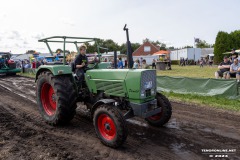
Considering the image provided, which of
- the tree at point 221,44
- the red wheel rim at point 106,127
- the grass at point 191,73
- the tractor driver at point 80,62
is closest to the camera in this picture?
the red wheel rim at point 106,127

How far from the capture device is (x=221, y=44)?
36562 mm

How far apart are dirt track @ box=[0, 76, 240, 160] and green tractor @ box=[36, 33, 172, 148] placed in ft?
0.82

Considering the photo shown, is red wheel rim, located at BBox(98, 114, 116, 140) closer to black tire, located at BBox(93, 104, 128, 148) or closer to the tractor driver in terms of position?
black tire, located at BBox(93, 104, 128, 148)

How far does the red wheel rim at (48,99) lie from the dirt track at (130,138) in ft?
1.13

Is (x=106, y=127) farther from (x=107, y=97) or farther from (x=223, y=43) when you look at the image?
(x=223, y=43)

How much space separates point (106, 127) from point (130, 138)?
1.91 feet

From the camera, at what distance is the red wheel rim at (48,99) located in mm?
5535

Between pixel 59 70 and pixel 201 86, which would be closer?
pixel 59 70

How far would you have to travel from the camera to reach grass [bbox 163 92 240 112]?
264 inches

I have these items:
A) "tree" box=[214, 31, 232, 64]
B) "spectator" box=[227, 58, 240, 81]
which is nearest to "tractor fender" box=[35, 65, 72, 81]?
"spectator" box=[227, 58, 240, 81]

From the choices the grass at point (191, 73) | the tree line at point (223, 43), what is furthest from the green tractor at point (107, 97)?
the tree line at point (223, 43)

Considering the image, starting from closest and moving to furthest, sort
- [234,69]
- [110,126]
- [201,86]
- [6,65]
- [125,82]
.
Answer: [110,126] → [125,82] → [201,86] → [234,69] → [6,65]

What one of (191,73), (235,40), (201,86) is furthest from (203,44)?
(201,86)

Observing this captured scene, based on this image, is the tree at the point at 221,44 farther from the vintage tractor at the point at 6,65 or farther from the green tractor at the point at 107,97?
the green tractor at the point at 107,97
